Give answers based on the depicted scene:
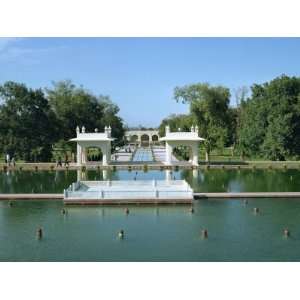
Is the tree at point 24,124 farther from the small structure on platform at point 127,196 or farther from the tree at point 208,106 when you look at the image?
the small structure on platform at point 127,196

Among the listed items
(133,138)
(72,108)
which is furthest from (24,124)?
(133,138)

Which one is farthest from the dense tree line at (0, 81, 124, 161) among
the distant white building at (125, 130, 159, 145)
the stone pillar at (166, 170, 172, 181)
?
the distant white building at (125, 130, 159, 145)

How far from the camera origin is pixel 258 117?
180ft

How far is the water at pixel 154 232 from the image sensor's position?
16016mm

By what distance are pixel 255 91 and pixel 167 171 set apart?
836 inches

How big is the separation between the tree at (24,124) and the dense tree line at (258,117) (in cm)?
1767

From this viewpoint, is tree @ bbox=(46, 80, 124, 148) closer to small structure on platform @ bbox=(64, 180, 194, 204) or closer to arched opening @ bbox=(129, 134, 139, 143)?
→ small structure on platform @ bbox=(64, 180, 194, 204)

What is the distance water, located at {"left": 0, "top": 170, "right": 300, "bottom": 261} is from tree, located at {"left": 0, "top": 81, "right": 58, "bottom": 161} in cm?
2632

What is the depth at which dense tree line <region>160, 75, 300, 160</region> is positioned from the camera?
51969mm

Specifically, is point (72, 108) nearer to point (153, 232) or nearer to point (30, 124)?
point (30, 124)

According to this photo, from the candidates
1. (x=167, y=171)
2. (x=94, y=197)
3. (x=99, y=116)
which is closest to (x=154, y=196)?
(x=94, y=197)

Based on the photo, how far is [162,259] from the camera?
15406 millimetres

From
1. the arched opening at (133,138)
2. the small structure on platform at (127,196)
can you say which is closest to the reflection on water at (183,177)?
the small structure on platform at (127,196)

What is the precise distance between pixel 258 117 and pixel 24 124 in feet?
87.5
